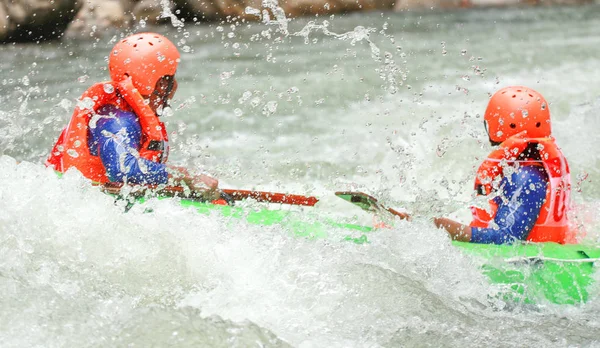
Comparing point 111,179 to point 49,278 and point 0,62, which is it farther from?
point 0,62

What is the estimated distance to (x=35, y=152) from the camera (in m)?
6.92

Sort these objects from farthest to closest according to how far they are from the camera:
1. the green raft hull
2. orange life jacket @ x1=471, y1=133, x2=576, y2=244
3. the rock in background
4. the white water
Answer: the rock in background → orange life jacket @ x1=471, y1=133, x2=576, y2=244 → the green raft hull → the white water

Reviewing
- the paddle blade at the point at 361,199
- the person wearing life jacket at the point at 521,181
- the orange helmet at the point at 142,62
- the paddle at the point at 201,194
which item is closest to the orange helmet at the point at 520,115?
the person wearing life jacket at the point at 521,181

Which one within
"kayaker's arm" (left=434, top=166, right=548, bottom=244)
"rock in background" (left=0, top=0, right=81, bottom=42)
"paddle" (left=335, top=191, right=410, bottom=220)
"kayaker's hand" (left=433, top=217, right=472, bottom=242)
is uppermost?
"kayaker's arm" (left=434, top=166, right=548, bottom=244)

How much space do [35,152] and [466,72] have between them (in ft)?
18.8

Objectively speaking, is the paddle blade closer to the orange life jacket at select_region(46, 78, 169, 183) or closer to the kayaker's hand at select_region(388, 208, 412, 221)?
the kayaker's hand at select_region(388, 208, 412, 221)

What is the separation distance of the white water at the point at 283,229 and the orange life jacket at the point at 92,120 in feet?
0.78

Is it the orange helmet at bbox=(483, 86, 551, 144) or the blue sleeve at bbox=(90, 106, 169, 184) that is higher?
the orange helmet at bbox=(483, 86, 551, 144)

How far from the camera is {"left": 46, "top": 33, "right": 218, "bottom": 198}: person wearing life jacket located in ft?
13.1

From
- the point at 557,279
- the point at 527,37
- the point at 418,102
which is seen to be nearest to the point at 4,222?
the point at 557,279

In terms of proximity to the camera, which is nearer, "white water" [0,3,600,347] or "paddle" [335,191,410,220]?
"white water" [0,3,600,347]

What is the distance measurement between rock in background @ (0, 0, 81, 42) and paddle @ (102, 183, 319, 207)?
8642 mm

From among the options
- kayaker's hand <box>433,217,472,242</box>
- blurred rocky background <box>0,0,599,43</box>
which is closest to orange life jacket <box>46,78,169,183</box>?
kayaker's hand <box>433,217,472,242</box>

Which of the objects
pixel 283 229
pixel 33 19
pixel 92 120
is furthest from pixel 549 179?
pixel 33 19
